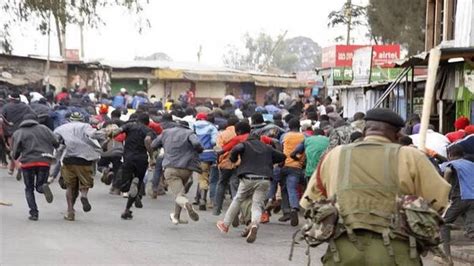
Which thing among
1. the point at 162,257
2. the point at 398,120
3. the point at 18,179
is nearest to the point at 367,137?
the point at 398,120

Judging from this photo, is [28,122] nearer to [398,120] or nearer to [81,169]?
[81,169]

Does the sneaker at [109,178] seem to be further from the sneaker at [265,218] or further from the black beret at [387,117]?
the black beret at [387,117]

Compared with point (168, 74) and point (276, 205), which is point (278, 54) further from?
point (276, 205)

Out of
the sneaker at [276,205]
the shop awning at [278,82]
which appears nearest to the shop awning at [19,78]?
the shop awning at [278,82]

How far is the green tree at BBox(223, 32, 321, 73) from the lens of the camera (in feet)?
371

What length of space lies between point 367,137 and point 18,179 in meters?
15.1

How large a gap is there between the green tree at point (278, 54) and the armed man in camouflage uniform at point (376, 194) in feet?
304


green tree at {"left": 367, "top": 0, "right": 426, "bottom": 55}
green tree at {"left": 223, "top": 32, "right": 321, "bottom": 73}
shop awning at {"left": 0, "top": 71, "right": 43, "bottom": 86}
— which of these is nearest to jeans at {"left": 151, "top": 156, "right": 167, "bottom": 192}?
shop awning at {"left": 0, "top": 71, "right": 43, "bottom": 86}

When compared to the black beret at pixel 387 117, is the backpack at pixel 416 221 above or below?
below

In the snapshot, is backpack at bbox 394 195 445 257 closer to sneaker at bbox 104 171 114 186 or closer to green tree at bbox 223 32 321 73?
sneaker at bbox 104 171 114 186

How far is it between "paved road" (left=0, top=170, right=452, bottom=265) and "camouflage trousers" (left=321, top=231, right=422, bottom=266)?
5382 millimetres

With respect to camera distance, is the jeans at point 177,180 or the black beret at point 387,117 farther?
the jeans at point 177,180

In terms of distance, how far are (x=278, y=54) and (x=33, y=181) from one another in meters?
112

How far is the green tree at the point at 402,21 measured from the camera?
3922cm
